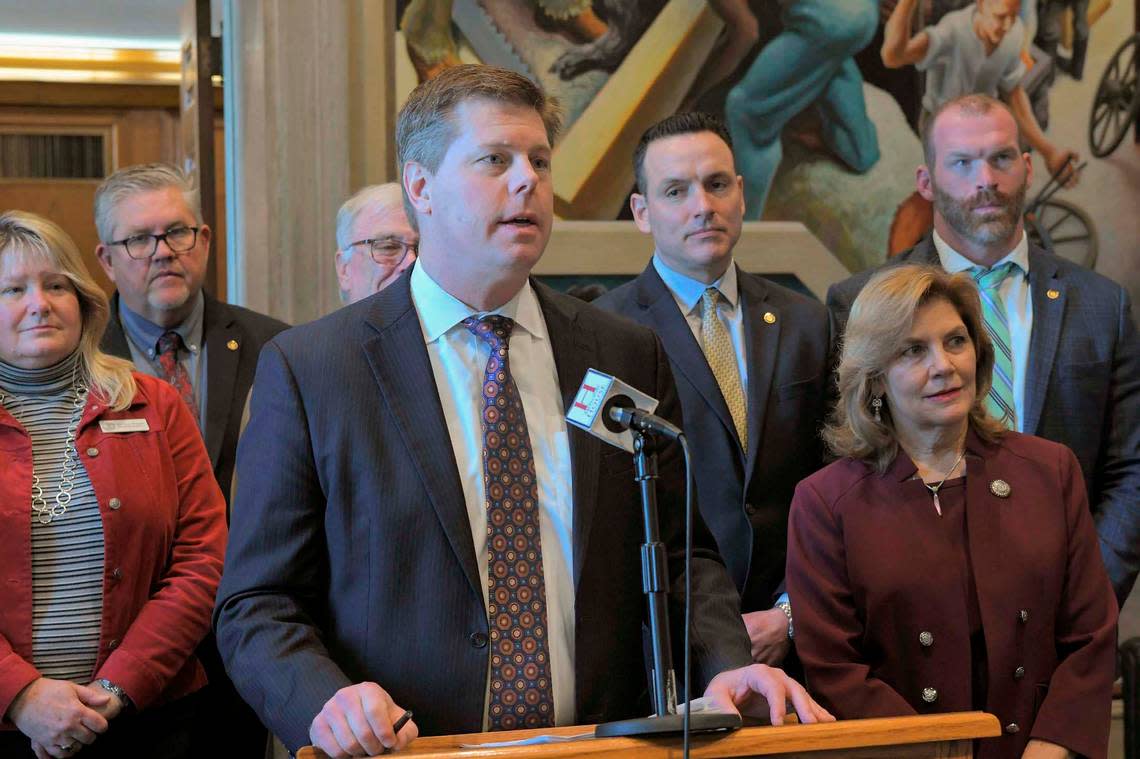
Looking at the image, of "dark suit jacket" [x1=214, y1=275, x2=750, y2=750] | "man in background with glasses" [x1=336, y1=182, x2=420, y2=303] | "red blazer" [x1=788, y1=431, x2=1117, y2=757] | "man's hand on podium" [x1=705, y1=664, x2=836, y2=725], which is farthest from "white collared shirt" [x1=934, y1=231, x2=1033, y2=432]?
"man's hand on podium" [x1=705, y1=664, x2=836, y2=725]

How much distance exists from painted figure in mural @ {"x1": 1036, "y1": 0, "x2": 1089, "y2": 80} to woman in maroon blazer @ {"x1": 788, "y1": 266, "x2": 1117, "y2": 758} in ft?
8.66

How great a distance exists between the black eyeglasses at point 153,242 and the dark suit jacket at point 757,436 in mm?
1371

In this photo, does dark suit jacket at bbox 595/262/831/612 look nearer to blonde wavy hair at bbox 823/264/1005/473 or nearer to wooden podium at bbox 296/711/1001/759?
blonde wavy hair at bbox 823/264/1005/473

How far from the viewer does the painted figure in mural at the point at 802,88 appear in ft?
16.4

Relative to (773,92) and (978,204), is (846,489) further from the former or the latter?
(773,92)

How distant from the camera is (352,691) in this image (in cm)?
192

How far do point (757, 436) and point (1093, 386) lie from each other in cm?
88

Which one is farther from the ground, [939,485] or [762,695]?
[939,485]

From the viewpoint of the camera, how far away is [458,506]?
7.08ft

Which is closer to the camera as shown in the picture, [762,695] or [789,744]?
[789,744]

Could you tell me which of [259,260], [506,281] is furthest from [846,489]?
[259,260]

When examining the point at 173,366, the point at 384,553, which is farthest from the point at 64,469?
the point at 384,553

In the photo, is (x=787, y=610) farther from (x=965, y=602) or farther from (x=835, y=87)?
(x=835, y=87)

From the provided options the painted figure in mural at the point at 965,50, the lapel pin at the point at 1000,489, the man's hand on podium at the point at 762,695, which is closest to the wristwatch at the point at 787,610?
the lapel pin at the point at 1000,489
